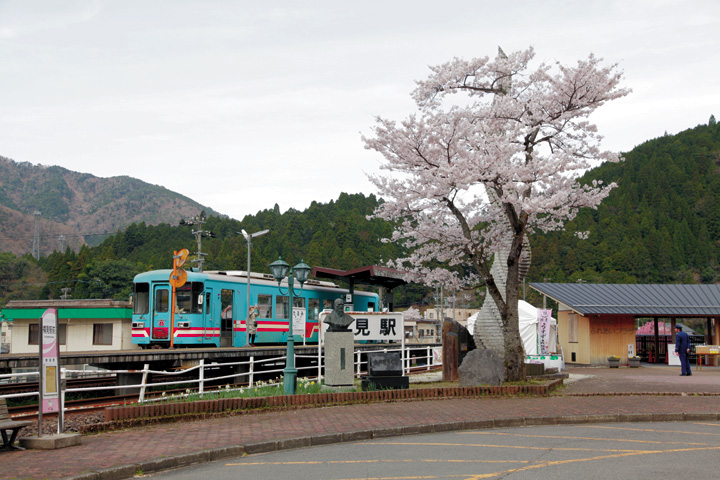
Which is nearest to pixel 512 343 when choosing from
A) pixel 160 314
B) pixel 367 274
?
pixel 367 274

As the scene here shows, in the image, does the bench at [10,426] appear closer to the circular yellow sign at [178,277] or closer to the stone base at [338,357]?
the stone base at [338,357]

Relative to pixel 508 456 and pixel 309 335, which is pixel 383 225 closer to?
pixel 309 335

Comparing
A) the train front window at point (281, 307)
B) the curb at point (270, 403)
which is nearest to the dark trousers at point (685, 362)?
the curb at point (270, 403)

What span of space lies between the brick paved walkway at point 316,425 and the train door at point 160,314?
31.7ft

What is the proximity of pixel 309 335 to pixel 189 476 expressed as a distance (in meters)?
17.8

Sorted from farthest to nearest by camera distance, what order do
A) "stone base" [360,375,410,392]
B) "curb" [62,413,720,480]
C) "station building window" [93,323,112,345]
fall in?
"station building window" [93,323,112,345] < "stone base" [360,375,410,392] < "curb" [62,413,720,480]

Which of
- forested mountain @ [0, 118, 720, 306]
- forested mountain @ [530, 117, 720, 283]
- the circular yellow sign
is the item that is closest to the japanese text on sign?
the circular yellow sign

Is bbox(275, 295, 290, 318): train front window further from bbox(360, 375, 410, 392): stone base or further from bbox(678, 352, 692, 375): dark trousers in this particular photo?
bbox(678, 352, 692, 375): dark trousers

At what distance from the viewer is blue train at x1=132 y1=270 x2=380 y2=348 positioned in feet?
64.6

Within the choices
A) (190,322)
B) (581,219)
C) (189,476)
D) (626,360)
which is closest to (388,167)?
(190,322)

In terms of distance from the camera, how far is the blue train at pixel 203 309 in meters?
19.7

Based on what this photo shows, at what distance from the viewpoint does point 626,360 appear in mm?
28422

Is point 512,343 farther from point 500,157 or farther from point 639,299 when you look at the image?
point 639,299

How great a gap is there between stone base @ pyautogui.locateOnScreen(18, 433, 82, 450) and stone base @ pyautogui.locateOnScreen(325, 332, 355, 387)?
19.5 feet
